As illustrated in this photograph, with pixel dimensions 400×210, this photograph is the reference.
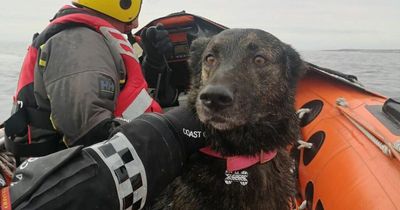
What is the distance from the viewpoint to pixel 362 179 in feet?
8.69

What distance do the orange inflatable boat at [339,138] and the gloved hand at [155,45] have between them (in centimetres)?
29

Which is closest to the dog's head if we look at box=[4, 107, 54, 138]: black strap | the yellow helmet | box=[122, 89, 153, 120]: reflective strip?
box=[122, 89, 153, 120]: reflective strip

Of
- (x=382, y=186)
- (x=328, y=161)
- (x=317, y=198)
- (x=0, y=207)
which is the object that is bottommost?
(x=317, y=198)

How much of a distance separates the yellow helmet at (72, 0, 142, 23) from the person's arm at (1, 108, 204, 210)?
Answer: 1.81 metres

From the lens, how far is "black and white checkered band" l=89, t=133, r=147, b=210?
157 centimetres

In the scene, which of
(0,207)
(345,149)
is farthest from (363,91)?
(0,207)

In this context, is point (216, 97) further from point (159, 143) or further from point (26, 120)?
point (26, 120)

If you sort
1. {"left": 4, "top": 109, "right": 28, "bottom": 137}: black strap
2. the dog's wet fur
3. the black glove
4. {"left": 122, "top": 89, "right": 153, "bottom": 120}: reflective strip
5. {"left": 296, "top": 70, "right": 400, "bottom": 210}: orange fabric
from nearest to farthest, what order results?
the black glove, the dog's wet fur, {"left": 296, "top": 70, "right": 400, "bottom": 210}: orange fabric, {"left": 4, "top": 109, "right": 28, "bottom": 137}: black strap, {"left": 122, "top": 89, "right": 153, "bottom": 120}: reflective strip

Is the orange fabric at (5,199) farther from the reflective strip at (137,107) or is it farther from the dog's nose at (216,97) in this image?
the reflective strip at (137,107)

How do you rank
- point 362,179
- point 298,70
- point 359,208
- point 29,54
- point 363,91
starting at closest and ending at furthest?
point 359,208, point 362,179, point 298,70, point 29,54, point 363,91

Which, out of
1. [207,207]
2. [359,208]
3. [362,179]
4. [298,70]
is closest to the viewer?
[207,207]

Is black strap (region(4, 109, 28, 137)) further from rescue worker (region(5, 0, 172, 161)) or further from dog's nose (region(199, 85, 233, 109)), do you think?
dog's nose (region(199, 85, 233, 109))

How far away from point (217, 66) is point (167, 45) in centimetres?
166

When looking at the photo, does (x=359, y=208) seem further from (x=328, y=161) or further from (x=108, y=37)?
(x=108, y=37)
